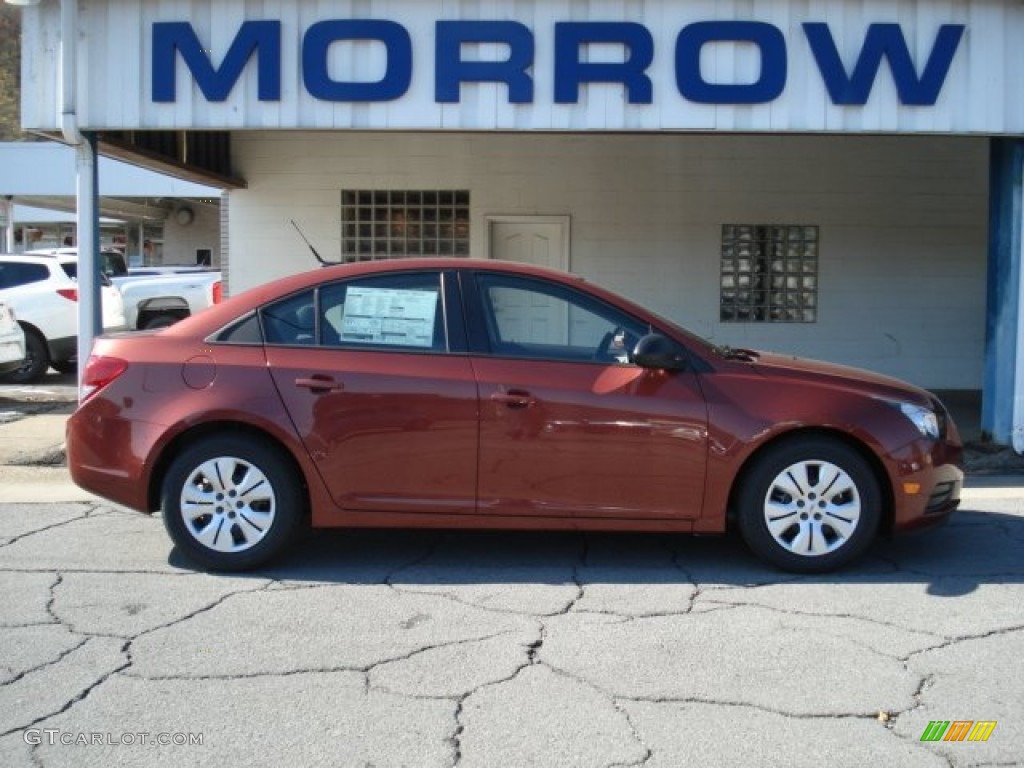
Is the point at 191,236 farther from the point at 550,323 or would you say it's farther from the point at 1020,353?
the point at 550,323

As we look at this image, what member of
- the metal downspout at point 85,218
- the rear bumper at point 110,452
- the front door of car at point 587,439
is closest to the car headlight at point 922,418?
the front door of car at point 587,439

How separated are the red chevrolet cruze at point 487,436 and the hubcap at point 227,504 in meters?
0.01

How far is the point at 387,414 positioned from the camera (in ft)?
17.9

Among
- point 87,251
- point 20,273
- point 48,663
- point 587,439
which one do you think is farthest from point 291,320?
point 20,273

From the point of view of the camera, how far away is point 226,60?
8.45 meters

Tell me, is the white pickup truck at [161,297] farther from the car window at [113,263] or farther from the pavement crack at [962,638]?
A: the pavement crack at [962,638]

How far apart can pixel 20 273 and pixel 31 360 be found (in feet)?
4.31

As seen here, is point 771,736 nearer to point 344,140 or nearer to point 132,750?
point 132,750

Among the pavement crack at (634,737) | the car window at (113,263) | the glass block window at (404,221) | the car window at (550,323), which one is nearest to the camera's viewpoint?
the pavement crack at (634,737)

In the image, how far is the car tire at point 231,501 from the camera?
216 inches

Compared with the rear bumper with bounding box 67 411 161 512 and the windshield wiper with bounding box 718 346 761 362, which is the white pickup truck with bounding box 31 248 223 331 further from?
the windshield wiper with bounding box 718 346 761 362

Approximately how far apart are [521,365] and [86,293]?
4.89m

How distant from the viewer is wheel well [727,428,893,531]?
5488 millimetres

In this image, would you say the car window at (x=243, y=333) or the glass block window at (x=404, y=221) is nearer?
the car window at (x=243, y=333)
